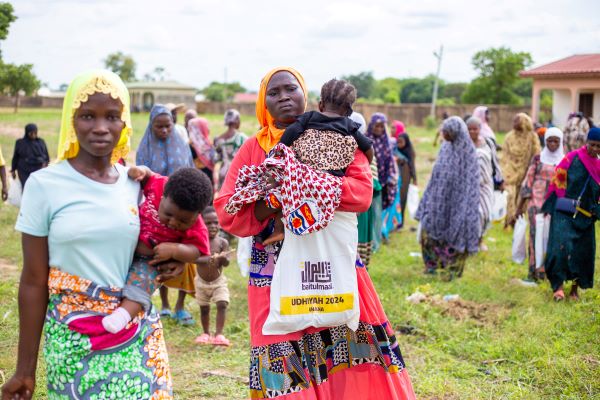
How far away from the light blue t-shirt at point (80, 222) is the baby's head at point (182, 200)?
127 millimetres

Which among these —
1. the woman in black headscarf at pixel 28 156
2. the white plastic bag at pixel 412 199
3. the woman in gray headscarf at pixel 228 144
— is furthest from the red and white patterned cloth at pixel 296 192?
the woman in black headscarf at pixel 28 156

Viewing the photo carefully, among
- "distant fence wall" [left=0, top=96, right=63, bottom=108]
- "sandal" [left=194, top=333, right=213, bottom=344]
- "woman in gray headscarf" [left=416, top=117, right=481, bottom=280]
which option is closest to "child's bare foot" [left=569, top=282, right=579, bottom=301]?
"woman in gray headscarf" [left=416, top=117, right=481, bottom=280]

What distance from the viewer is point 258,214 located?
3168 millimetres

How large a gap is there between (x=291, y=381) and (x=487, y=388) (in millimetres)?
2285

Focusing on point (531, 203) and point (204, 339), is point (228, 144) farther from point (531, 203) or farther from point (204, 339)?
point (204, 339)

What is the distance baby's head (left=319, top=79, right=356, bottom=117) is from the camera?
325 centimetres

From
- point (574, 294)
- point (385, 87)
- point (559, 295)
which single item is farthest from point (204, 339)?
point (385, 87)

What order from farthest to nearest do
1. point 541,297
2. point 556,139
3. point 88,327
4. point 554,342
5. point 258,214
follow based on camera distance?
1. point 556,139
2. point 541,297
3. point 554,342
4. point 258,214
5. point 88,327

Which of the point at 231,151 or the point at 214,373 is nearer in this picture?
the point at 214,373

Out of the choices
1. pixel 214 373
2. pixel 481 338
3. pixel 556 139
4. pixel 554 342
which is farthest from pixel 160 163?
pixel 556 139

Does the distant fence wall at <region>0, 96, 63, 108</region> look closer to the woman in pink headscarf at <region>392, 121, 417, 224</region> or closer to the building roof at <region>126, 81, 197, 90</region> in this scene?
the building roof at <region>126, 81, 197, 90</region>

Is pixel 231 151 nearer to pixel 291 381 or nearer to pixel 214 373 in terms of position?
pixel 214 373

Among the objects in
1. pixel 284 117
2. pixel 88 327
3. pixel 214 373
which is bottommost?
pixel 214 373

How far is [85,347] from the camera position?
2.40 meters
